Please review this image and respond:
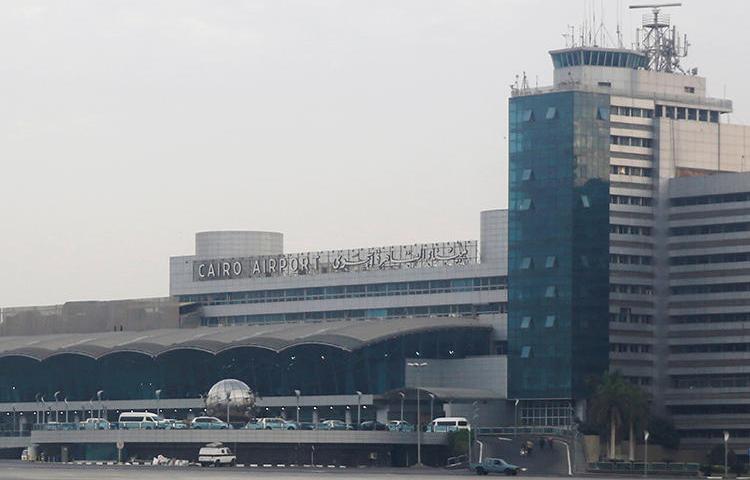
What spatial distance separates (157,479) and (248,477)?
1181 cm

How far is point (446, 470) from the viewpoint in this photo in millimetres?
199625

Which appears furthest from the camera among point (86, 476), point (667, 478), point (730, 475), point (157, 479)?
point (730, 475)

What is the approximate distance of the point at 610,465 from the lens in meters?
198

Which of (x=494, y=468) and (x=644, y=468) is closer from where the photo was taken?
(x=494, y=468)

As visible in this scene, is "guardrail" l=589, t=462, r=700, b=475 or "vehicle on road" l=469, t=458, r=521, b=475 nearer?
"vehicle on road" l=469, t=458, r=521, b=475

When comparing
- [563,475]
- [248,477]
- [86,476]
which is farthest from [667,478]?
[86,476]

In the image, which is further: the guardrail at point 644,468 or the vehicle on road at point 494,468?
the guardrail at point 644,468

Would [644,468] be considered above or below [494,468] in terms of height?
below

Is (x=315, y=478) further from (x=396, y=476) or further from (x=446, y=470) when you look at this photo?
(x=446, y=470)

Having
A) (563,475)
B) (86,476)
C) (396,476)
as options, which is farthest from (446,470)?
(86,476)

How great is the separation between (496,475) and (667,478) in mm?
15344

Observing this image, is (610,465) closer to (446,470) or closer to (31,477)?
(446,470)

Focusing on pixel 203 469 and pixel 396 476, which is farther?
pixel 203 469

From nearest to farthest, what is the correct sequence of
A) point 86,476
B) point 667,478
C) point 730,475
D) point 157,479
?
point 157,479 → point 86,476 → point 667,478 → point 730,475
